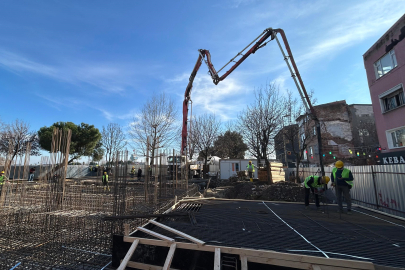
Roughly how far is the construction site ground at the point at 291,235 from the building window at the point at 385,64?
11303 millimetres

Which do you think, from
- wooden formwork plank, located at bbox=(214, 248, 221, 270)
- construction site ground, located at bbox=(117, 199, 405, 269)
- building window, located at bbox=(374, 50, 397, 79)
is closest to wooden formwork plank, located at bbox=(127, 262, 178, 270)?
construction site ground, located at bbox=(117, 199, 405, 269)

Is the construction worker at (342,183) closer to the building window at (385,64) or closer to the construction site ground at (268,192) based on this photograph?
the construction site ground at (268,192)

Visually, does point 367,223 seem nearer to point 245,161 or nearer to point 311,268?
point 311,268

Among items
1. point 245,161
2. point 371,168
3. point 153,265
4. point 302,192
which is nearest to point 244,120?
point 245,161

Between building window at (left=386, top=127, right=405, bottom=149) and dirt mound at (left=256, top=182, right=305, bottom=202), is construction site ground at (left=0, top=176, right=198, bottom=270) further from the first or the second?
building window at (left=386, top=127, right=405, bottom=149)

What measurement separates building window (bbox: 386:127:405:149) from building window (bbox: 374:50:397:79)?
378 centimetres

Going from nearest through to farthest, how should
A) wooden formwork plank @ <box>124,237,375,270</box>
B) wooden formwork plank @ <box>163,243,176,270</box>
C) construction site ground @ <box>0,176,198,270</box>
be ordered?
wooden formwork plank @ <box>124,237,375,270</box> < wooden formwork plank @ <box>163,243,176,270</box> < construction site ground @ <box>0,176,198,270</box>

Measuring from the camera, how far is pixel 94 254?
4137mm

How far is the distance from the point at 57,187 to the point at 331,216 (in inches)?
319

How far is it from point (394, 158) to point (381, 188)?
6.72m

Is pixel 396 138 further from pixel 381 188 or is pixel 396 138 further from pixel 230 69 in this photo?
pixel 230 69

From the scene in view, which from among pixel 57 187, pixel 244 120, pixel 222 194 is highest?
pixel 244 120

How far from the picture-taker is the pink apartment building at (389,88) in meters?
11.9

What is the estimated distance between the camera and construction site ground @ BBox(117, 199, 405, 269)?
3174 millimetres
